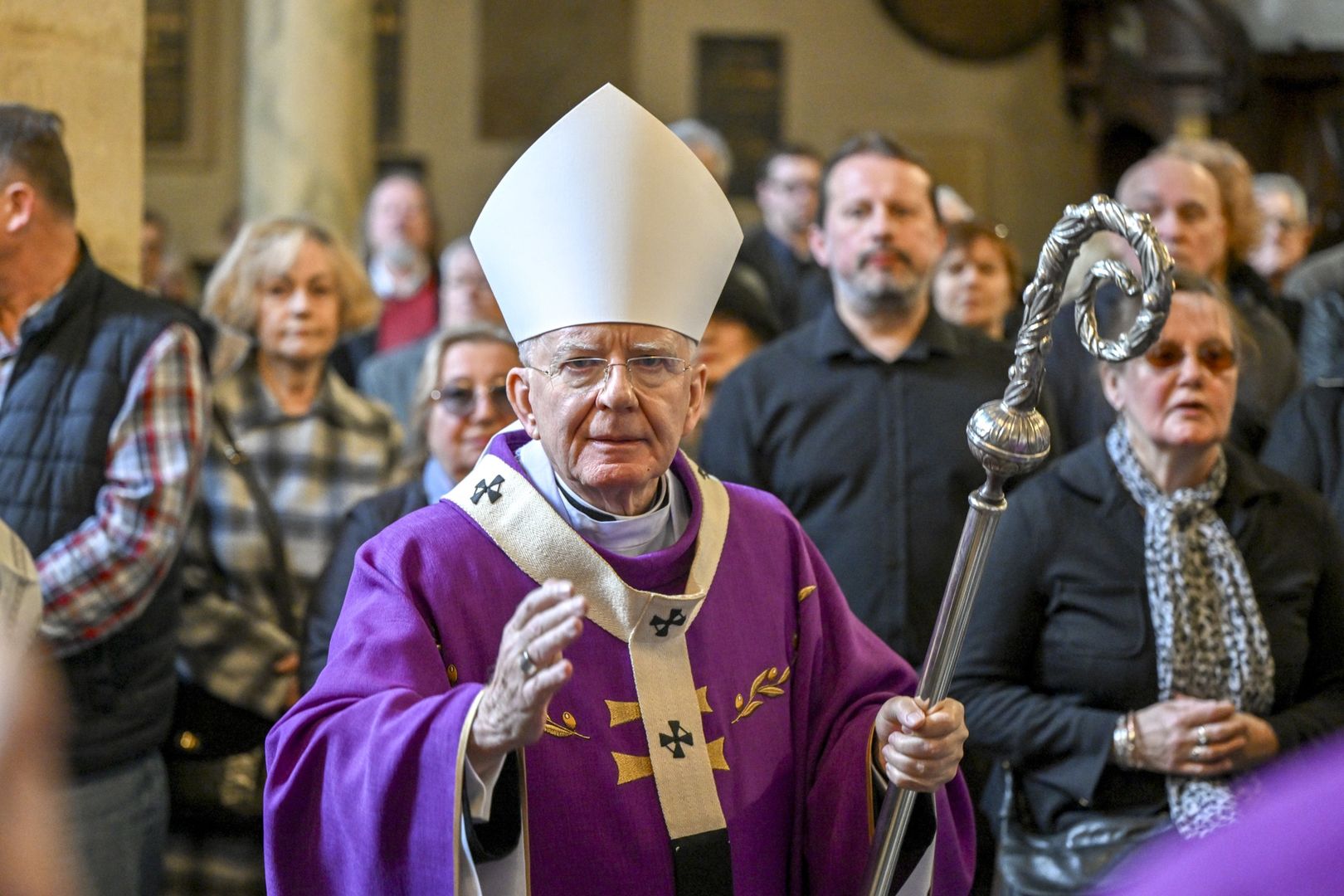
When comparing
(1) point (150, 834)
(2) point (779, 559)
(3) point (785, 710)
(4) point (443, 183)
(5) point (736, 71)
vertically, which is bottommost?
(1) point (150, 834)

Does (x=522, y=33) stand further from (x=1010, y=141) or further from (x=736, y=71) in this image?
(x=1010, y=141)

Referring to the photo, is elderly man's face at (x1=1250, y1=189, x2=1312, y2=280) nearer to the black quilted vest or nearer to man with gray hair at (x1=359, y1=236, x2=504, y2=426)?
man with gray hair at (x1=359, y1=236, x2=504, y2=426)

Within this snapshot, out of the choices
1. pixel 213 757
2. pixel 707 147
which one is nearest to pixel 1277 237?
pixel 707 147

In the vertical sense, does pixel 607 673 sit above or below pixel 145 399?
below

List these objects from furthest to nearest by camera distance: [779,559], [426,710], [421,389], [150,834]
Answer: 1. [421,389]
2. [150,834]
3. [779,559]
4. [426,710]

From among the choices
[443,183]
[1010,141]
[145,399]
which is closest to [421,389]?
[145,399]

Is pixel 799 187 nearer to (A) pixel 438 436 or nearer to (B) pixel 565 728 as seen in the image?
(A) pixel 438 436

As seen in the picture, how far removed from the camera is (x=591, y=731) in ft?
8.28

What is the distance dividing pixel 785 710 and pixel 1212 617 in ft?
3.60

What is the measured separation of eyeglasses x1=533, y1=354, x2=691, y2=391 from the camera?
8.21ft

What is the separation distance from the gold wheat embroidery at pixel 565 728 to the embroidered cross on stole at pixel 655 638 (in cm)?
10

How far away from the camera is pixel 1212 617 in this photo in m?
3.38

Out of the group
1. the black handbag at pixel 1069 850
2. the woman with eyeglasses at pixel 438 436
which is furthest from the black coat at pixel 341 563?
the black handbag at pixel 1069 850

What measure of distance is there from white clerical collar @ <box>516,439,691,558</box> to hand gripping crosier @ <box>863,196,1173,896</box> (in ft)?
1.57
